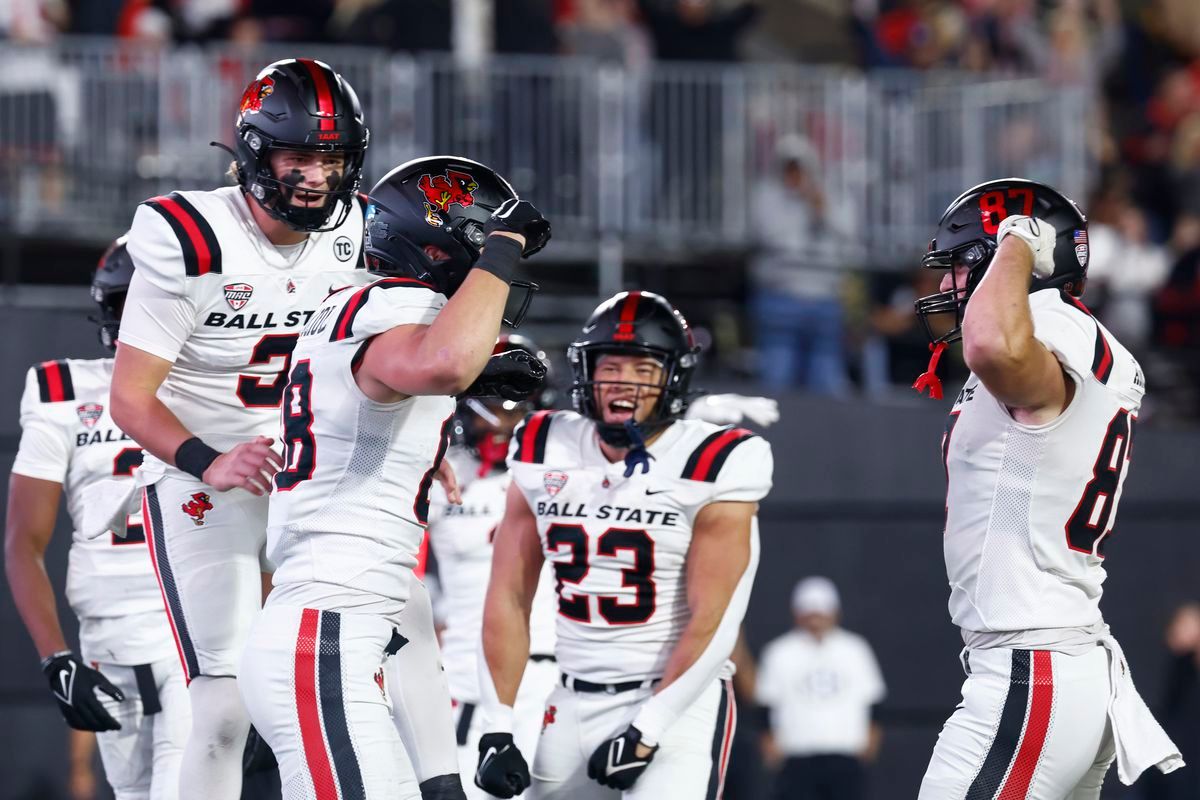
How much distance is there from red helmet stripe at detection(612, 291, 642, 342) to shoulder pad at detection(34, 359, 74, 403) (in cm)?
201

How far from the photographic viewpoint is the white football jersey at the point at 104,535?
19.5 feet

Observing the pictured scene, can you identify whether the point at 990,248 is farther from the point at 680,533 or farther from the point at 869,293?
the point at 869,293

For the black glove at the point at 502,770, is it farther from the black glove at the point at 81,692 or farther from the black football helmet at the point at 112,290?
the black football helmet at the point at 112,290

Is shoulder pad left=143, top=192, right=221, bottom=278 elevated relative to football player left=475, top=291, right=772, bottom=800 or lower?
elevated

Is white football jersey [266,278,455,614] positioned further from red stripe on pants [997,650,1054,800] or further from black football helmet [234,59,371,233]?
red stripe on pants [997,650,1054,800]

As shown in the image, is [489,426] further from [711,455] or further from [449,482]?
[449,482]

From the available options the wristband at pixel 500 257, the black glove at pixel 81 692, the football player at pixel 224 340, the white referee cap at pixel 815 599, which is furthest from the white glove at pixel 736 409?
the white referee cap at pixel 815 599

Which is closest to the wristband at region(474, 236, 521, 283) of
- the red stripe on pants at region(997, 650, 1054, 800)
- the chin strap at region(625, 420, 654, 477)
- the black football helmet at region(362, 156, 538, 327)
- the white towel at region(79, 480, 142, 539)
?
the black football helmet at region(362, 156, 538, 327)

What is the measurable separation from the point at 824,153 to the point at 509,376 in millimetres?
7141

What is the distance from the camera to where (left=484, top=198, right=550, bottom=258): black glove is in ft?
14.2

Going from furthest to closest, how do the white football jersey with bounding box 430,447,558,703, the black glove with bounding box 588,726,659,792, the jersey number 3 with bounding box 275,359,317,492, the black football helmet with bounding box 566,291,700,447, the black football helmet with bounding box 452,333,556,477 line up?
the black football helmet with bounding box 452,333,556,477
the white football jersey with bounding box 430,447,558,703
the black football helmet with bounding box 566,291,700,447
the black glove with bounding box 588,726,659,792
the jersey number 3 with bounding box 275,359,317,492

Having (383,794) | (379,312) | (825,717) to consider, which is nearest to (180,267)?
(379,312)

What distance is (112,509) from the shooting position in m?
5.22

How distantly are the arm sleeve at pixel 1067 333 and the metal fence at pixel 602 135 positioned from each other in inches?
254
